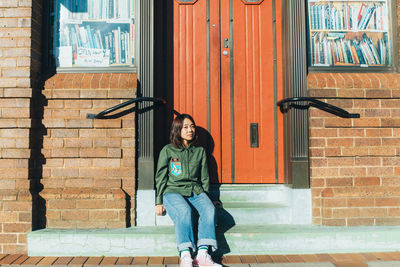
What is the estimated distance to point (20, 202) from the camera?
3.15 m

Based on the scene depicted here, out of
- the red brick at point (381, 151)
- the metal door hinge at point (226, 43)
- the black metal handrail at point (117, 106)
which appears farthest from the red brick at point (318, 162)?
the black metal handrail at point (117, 106)

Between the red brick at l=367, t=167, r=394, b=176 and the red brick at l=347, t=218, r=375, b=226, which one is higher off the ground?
the red brick at l=367, t=167, r=394, b=176

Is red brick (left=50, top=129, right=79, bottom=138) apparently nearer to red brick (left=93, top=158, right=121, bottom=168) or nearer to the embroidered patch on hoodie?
red brick (left=93, top=158, right=121, bottom=168)

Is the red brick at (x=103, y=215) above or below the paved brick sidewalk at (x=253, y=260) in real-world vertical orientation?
above

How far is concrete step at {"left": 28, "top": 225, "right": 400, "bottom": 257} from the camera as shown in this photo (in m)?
3.03

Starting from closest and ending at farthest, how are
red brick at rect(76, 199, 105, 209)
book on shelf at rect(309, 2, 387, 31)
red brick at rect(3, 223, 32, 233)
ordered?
1. red brick at rect(3, 223, 32, 233)
2. red brick at rect(76, 199, 105, 209)
3. book on shelf at rect(309, 2, 387, 31)

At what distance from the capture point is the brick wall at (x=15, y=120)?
3.14 m

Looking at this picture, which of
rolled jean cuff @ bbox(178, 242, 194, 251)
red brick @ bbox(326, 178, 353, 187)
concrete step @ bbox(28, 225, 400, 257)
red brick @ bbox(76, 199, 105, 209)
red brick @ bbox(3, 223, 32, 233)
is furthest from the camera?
red brick @ bbox(326, 178, 353, 187)

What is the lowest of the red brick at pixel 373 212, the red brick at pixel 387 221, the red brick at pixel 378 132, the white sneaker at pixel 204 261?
the white sneaker at pixel 204 261

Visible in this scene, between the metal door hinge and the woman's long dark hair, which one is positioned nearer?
the woman's long dark hair

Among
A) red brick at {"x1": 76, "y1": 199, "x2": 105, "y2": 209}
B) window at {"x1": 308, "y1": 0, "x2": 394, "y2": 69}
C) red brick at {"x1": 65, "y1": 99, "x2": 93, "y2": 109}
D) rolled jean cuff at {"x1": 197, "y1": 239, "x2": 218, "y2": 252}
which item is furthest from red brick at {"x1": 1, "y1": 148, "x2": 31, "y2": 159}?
window at {"x1": 308, "y1": 0, "x2": 394, "y2": 69}

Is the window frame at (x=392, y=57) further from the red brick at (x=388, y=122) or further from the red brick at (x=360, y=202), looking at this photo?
the red brick at (x=360, y=202)

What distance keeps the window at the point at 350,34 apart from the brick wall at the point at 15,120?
3022 mm

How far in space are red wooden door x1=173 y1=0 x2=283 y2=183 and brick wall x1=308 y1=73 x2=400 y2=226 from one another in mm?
465
